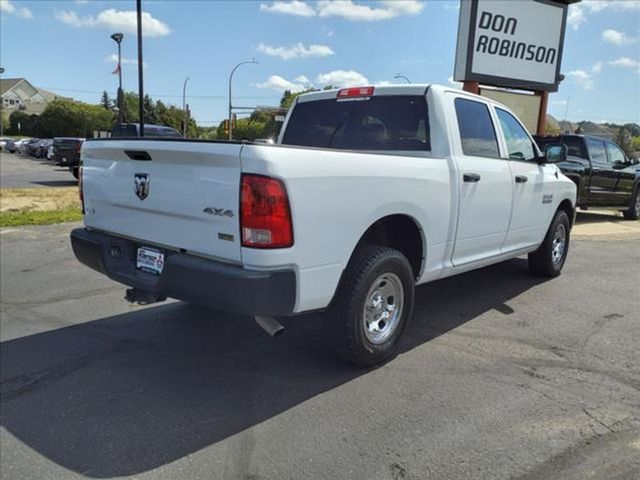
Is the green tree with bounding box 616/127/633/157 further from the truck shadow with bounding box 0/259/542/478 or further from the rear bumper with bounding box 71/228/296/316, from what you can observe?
the rear bumper with bounding box 71/228/296/316

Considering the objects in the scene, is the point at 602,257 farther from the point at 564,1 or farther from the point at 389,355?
the point at 564,1

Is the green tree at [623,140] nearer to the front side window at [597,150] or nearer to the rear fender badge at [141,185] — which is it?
the front side window at [597,150]

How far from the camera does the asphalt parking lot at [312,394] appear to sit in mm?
2736

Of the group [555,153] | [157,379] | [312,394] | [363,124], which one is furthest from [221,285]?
[555,153]

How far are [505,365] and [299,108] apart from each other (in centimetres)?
299

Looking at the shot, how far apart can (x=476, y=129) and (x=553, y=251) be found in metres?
2.39

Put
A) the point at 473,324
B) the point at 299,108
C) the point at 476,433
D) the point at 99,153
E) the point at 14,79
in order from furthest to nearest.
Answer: the point at 14,79 → the point at 299,108 → the point at 473,324 → the point at 99,153 → the point at 476,433

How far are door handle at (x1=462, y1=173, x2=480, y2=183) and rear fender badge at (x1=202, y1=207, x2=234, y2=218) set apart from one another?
83.8 inches

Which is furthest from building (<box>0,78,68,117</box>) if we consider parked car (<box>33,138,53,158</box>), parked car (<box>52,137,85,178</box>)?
parked car (<box>52,137,85,178</box>)

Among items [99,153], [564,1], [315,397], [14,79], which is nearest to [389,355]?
[315,397]

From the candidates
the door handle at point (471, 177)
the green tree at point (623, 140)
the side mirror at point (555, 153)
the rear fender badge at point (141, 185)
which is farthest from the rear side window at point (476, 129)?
the green tree at point (623, 140)

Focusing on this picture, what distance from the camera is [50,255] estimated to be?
742cm

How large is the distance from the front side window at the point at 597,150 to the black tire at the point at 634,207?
154 centimetres

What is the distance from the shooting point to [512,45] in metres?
13.4
